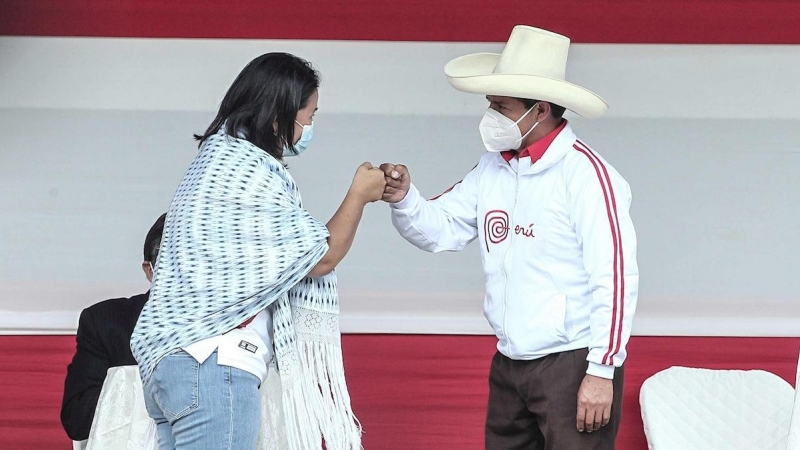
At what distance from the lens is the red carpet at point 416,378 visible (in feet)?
12.2

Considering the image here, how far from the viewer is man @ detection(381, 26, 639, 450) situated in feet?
8.36

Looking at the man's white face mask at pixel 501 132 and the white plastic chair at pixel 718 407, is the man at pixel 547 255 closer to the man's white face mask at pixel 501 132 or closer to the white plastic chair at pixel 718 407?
the man's white face mask at pixel 501 132

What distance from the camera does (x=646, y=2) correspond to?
3.68 metres

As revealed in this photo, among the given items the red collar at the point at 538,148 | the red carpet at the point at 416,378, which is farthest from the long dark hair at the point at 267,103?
the red carpet at the point at 416,378

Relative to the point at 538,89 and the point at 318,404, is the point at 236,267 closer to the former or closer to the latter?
the point at 318,404

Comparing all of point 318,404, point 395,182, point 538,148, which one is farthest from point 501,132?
point 318,404

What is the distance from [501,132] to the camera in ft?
8.90

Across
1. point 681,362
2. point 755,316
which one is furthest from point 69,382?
point 755,316

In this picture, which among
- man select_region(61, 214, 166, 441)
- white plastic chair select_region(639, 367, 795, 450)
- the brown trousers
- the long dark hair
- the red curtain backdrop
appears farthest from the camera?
the red curtain backdrop

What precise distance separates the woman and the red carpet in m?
1.30

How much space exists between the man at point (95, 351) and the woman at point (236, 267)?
733 mm

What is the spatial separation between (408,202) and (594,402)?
66 centimetres

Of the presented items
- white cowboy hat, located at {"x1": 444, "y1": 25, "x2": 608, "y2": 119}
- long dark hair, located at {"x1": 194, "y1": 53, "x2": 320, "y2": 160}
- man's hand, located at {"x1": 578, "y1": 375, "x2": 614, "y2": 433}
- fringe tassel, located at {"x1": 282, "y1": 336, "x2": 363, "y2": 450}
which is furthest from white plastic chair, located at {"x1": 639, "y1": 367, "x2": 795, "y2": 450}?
long dark hair, located at {"x1": 194, "y1": 53, "x2": 320, "y2": 160}

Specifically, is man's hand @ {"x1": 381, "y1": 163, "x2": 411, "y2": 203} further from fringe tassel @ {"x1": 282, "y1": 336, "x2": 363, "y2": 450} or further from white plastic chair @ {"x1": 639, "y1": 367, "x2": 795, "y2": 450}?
white plastic chair @ {"x1": 639, "y1": 367, "x2": 795, "y2": 450}
